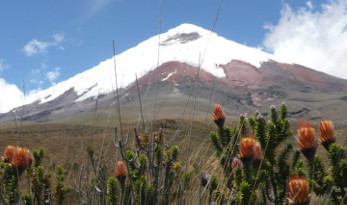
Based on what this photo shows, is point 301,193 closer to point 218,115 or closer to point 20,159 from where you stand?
point 218,115

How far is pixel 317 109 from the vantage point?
76312mm

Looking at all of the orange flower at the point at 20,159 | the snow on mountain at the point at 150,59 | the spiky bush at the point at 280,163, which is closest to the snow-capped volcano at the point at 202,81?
the snow on mountain at the point at 150,59

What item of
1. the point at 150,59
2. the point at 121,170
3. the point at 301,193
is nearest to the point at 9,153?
the point at 121,170

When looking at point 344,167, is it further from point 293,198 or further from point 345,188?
point 293,198

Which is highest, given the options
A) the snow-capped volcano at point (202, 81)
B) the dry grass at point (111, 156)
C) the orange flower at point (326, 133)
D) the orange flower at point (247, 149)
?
the snow-capped volcano at point (202, 81)

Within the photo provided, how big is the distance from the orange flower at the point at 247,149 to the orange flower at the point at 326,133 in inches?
17.1

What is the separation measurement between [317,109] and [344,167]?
81.6 m

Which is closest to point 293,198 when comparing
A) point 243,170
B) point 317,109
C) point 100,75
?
→ point 243,170

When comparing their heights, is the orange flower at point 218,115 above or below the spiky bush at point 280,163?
above

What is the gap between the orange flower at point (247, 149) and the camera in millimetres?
1664

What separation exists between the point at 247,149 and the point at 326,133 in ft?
1.66

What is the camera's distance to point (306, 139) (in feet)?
5.40

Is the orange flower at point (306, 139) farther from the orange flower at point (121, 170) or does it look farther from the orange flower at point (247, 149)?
the orange flower at point (121, 170)

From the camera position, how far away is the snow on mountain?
130250 mm
